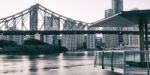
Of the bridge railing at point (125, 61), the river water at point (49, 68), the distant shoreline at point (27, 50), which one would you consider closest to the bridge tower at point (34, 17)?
the distant shoreline at point (27, 50)

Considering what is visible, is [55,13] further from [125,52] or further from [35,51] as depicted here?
[125,52]

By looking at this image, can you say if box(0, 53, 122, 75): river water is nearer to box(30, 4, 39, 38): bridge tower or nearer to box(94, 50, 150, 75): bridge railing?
box(94, 50, 150, 75): bridge railing

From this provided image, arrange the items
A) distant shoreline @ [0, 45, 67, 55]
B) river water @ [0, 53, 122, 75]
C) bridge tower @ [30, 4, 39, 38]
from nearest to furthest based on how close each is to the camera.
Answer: river water @ [0, 53, 122, 75] < distant shoreline @ [0, 45, 67, 55] < bridge tower @ [30, 4, 39, 38]

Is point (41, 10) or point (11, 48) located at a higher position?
point (41, 10)

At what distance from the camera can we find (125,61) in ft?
59.3

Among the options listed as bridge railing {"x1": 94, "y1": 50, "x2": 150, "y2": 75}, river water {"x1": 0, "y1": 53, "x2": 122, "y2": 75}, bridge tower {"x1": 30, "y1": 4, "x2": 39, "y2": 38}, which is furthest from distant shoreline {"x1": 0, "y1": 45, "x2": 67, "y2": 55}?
bridge railing {"x1": 94, "y1": 50, "x2": 150, "y2": 75}

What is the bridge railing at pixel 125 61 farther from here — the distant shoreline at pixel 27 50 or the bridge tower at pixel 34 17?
the bridge tower at pixel 34 17

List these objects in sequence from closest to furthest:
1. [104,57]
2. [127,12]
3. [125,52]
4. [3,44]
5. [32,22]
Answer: [125,52] → [104,57] → [127,12] → [3,44] → [32,22]

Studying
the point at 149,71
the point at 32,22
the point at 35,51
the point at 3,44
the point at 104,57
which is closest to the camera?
the point at 149,71

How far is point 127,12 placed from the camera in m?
32.9

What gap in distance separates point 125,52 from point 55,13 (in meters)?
159

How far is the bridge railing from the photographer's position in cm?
1884

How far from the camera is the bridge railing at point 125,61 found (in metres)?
18.8

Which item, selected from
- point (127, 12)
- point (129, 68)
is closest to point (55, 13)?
point (127, 12)
